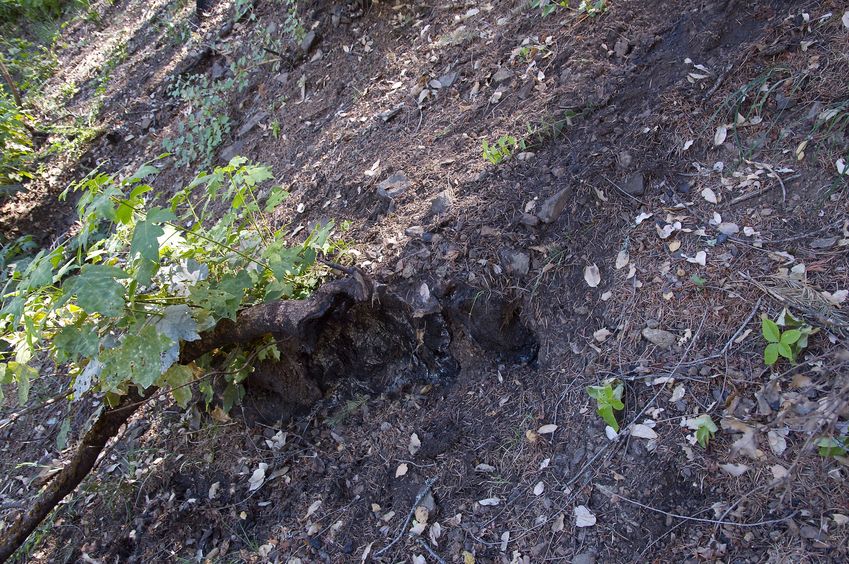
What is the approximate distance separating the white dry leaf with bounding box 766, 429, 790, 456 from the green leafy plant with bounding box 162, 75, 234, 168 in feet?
14.5

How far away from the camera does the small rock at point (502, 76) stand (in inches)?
140

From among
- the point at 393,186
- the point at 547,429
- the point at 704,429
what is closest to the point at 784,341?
the point at 704,429

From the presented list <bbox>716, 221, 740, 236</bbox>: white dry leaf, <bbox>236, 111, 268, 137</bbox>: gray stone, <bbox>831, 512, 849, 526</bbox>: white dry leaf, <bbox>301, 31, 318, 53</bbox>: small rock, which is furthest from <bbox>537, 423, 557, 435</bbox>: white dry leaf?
<bbox>301, 31, 318, 53</bbox>: small rock

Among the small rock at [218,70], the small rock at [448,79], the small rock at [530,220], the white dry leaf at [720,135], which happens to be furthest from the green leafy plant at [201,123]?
the white dry leaf at [720,135]

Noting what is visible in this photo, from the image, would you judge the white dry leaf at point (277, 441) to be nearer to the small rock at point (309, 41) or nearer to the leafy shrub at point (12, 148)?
the small rock at point (309, 41)

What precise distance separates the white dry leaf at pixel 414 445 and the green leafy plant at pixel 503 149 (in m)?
1.43

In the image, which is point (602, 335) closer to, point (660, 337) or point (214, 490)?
point (660, 337)

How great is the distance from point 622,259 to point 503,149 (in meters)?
0.89

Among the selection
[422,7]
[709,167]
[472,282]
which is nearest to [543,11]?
[422,7]

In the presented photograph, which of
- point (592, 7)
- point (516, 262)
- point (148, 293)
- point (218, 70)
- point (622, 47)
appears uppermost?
point (218, 70)

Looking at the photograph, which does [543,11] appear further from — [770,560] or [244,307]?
[770,560]

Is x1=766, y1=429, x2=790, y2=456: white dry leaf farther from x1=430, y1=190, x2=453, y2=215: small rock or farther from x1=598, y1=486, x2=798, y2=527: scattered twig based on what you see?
x1=430, y1=190, x2=453, y2=215: small rock

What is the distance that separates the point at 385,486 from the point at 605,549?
99 cm

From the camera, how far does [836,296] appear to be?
7.06 ft
